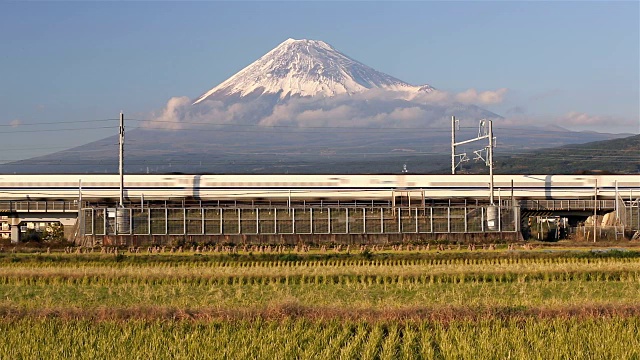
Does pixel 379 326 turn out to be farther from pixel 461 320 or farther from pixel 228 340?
pixel 228 340

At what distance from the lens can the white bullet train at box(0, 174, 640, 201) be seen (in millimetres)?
74625

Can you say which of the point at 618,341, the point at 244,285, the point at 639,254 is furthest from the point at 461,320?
the point at 639,254

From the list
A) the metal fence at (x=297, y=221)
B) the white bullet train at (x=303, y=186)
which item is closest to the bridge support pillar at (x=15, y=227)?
the metal fence at (x=297, y=221)

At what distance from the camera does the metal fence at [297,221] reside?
54.2 meters

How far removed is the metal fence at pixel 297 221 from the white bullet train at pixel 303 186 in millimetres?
17911

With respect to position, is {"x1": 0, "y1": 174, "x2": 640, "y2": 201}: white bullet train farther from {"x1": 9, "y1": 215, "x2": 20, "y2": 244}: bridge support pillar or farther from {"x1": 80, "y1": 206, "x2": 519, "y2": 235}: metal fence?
{"x1": 80, "y1": 206, "x2": 519, "y2": 235}: metal fence

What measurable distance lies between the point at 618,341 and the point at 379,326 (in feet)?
13.8

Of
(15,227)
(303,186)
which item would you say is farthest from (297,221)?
(303,186)

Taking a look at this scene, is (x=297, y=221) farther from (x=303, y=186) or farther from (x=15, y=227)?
(x=303, y=186)

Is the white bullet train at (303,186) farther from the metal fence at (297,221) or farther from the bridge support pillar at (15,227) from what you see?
the metal fence at (297,221)

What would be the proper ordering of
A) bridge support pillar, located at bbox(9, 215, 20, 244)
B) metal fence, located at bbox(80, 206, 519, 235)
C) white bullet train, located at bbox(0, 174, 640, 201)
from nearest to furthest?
metal fence, located at bbox(80, 206, 519, 235)
bridge support pillar, located at bbox(9, 215, 20, 244)
white bullet train, located at bbox(0, 174, 640, 201)

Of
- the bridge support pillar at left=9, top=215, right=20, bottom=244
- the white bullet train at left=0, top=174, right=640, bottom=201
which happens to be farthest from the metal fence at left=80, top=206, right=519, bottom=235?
the white bullet train at left=0, top=174, right=640, bottom=201

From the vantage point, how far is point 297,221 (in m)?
55.7

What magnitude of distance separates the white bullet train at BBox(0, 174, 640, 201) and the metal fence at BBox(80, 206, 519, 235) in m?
17.9
